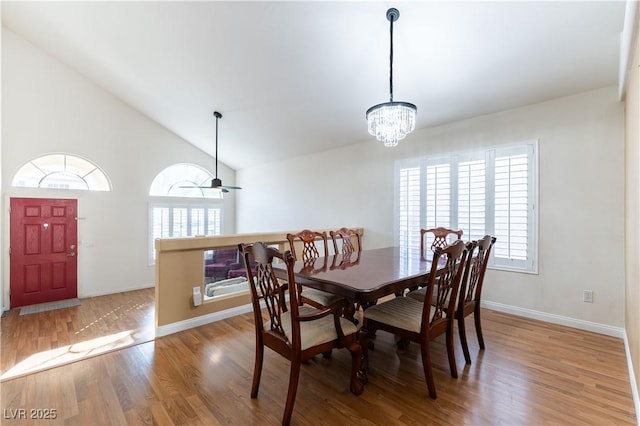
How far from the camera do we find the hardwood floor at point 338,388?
187 centimetres

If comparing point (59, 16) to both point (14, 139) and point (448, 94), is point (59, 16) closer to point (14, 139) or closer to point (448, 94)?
point (14, 139)

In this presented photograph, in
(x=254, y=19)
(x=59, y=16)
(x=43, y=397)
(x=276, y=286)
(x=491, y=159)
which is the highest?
(x=59, y=16)

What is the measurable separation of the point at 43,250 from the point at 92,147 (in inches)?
71.9

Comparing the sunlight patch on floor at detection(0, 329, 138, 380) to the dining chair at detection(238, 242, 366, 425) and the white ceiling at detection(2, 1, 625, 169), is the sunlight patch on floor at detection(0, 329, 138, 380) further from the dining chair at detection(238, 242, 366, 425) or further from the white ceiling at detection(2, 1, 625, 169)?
the white ceiling at detection(2, 1, 625, 169)

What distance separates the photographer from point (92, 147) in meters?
5.03

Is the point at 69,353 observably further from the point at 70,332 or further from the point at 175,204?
the point at 175,204

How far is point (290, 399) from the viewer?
1786 millimetres

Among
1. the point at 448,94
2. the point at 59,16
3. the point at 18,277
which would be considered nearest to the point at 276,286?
the point at 448,94

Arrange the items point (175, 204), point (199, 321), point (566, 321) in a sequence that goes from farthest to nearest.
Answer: point (175, 204) < point (199, 321) < point (566, 321)

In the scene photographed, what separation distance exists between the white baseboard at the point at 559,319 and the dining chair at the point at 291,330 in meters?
2.50

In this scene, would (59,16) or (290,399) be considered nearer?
(290,399)

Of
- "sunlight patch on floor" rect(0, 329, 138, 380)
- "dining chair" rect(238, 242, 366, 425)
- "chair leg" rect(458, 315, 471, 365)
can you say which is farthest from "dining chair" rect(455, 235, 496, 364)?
"sunlight patch on floor" rect(0, 329, 138, 380)

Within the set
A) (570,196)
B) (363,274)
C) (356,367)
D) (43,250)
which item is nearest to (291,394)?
(356,367)

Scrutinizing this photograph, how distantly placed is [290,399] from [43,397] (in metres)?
1.84
